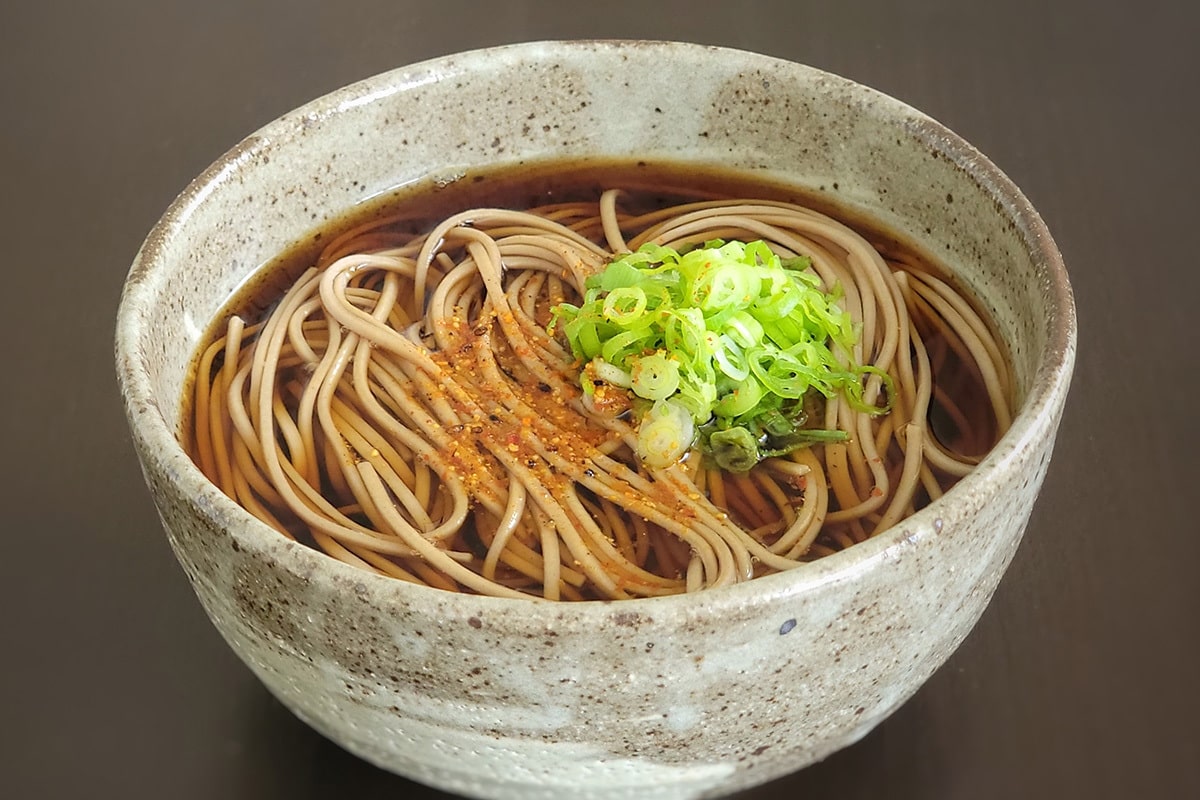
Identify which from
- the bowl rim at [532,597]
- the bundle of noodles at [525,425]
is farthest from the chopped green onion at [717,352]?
the bowl rim at [532,597]

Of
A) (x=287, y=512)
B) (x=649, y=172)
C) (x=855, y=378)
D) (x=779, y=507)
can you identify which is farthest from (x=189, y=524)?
(x=649, y=172)

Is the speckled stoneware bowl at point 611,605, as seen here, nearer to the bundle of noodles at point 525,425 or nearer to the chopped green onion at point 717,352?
the bundle of noodles at point 525,425

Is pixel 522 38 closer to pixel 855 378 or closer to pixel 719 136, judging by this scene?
pixel 719 136

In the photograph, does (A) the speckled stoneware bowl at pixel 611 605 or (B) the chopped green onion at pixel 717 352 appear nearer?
(A) the speckled stoneware bowl at pixel 611 605

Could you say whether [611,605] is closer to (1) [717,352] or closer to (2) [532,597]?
(2) [532,597]

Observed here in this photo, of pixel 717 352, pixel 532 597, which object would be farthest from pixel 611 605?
pixel 717 352

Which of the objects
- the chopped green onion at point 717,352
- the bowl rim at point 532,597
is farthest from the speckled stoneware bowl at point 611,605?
the chopped green onion at point 717,352
